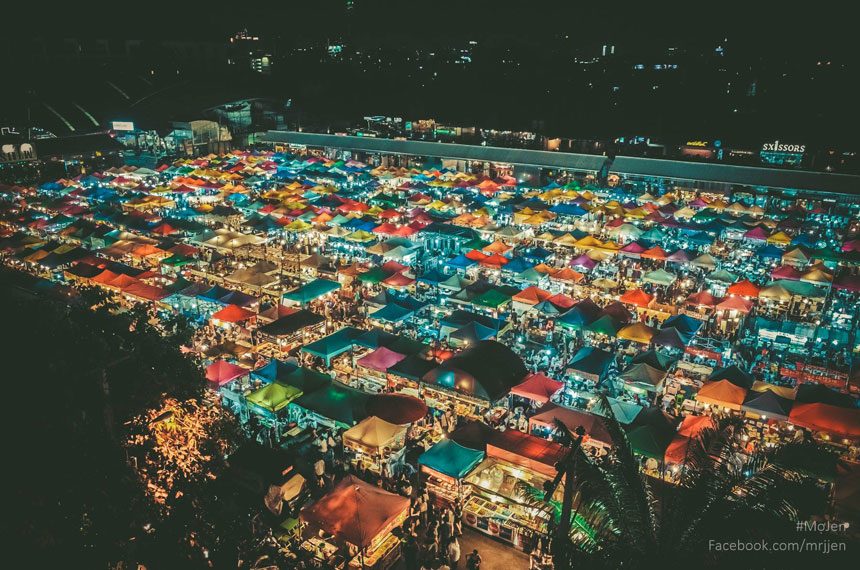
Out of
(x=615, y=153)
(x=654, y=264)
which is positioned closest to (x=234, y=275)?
(x=654, y=264)

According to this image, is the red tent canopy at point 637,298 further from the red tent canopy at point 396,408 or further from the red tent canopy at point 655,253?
the red tent canopy at point 396,408

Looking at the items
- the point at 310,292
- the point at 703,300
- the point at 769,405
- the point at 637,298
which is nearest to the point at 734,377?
the point at 769,405

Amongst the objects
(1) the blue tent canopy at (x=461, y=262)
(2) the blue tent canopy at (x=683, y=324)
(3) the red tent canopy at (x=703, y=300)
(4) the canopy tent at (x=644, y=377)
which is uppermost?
(1) the blue tent canopy at (x=461, y=262)

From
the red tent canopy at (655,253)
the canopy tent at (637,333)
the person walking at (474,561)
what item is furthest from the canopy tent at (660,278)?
the person walking at (474,561)

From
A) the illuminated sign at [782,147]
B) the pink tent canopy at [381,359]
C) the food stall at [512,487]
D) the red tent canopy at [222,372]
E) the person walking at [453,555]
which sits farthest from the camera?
the illuminated sign at [782,147]

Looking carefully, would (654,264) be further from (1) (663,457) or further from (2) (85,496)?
(2) (85,496)

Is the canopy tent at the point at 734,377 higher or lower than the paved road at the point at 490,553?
higher

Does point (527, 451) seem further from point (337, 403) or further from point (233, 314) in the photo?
point (233, 314)

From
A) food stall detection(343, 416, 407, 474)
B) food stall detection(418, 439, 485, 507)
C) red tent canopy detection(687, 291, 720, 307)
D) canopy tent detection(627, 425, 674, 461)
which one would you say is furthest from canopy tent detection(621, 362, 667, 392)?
food stall detection(343, 416, 407, 474)
